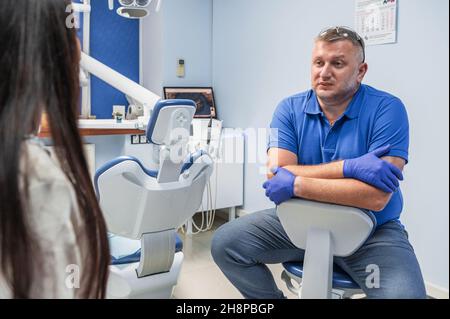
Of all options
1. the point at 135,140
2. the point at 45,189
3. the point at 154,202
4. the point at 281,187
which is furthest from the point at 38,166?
the point at 135,140

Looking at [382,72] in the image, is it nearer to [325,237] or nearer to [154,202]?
[325,237]

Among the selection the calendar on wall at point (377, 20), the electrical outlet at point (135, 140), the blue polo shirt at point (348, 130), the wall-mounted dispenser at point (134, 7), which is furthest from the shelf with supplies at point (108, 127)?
the calendar on wall at point (377, 20)

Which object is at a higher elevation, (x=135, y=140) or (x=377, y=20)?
(x=377, y=20)

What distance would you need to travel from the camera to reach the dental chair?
4.17 ft

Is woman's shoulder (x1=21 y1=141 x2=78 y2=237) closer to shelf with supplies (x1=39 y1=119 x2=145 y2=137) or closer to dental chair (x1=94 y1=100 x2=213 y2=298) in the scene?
dental chair (x1=94 y1=100 x2=213 y2=298)

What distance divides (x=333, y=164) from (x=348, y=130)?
8.5 inches

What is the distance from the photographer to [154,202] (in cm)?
136

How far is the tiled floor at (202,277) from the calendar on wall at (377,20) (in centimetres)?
124

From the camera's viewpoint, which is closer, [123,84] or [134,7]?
[134,7]

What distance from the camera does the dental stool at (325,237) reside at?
104cm

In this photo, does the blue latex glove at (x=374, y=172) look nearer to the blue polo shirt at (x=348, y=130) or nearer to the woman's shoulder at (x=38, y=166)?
the blue polo shirt at (x=348, y=130)

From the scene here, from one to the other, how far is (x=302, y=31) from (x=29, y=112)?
208 centimetres

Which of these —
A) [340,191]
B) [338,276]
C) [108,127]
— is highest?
[108,127]

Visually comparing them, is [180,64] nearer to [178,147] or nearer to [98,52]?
[98,52]
